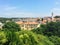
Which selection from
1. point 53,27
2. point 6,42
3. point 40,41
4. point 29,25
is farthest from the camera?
point 29,25

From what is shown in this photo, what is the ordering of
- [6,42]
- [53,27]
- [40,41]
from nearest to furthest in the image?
1. [6,42]
2. [40,41]
3. [53,27]

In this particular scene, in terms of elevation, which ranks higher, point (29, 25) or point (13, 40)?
point (13, 40)

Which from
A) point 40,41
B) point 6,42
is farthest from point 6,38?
point 40,41

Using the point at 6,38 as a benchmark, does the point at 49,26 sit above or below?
below

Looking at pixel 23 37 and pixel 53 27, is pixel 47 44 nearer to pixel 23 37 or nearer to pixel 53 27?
pixel 23 37

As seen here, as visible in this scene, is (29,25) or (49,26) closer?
(49,26)

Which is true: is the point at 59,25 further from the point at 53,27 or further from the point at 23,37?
the point at 23,37

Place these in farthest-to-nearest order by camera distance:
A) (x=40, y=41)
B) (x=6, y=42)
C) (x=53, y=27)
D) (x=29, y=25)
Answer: (x=29, y=25), (x=53, y=27), (x=40, y=41), (x=6, y=42)

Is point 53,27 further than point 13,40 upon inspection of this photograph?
Yes

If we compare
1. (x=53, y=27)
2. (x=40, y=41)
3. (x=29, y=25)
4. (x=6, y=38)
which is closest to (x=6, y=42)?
(x=6, y=38)
